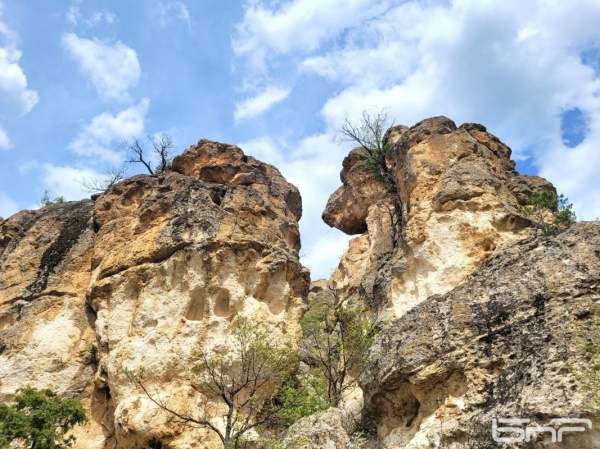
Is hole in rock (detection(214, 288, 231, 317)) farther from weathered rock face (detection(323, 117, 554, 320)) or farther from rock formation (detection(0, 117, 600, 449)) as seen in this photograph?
weathered rock face (detection(323, 117, 554, 320))

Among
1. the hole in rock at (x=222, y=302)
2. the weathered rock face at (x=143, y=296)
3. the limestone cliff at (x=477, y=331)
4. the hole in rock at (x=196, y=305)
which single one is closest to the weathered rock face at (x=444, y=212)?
the limestone cliff at (x=477, y=331)

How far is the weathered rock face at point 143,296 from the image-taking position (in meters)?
16.8

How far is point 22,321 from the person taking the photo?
20.0 m

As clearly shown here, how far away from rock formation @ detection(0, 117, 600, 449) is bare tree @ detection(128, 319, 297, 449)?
14.9 inches

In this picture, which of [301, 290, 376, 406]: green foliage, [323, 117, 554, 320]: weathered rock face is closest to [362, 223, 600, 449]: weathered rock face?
[301, 290, 376, 406]: green foliage

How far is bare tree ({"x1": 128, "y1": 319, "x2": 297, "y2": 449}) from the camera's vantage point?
52.6 ft

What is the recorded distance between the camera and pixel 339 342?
63.4ft

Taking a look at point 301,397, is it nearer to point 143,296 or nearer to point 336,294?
point 143,296

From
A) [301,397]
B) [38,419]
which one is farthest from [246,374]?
[38,419]

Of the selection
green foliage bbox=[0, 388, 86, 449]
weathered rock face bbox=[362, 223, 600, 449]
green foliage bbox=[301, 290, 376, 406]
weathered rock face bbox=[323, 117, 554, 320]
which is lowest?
green foliage bbox=[0, 388, 86, 449]

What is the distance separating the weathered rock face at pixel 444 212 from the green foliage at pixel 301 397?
3.66 metres

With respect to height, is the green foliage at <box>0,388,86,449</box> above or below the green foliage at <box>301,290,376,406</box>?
below

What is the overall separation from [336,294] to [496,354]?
17978 millimetres

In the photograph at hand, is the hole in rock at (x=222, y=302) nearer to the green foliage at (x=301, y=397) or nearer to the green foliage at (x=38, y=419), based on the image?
the green foliage at (x=301, y=397)
